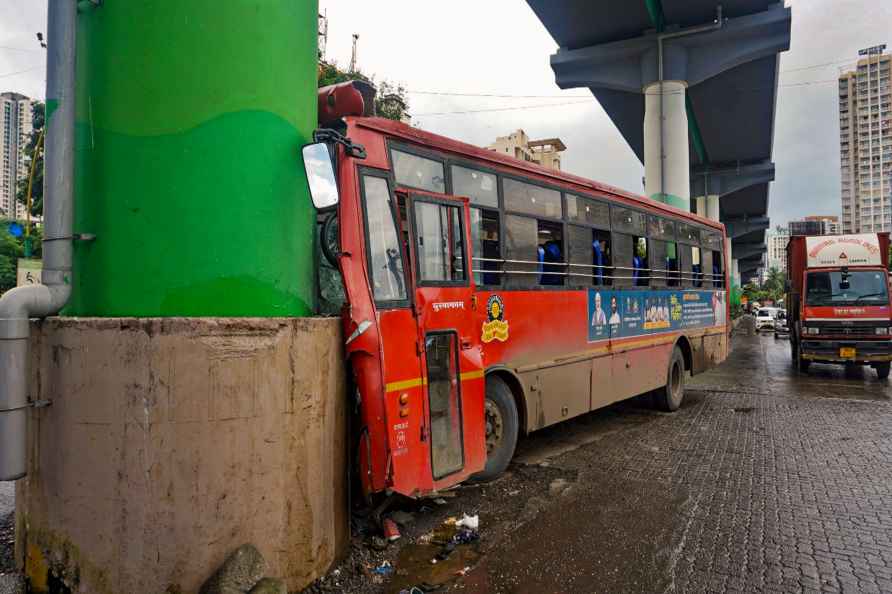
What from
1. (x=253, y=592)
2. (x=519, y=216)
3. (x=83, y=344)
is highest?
(x=519, y=216)

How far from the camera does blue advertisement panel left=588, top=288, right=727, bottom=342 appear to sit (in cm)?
770

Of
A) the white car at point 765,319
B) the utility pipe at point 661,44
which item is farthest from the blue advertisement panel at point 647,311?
the white car at point 765,319

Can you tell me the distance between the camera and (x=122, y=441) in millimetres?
3230

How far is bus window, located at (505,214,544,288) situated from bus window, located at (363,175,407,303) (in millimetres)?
1828

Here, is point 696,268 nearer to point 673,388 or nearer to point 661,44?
point 673,388

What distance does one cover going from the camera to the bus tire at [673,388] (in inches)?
384

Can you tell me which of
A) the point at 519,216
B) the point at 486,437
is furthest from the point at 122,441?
the point at 519,216

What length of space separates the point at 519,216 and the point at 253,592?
4437 millimetres

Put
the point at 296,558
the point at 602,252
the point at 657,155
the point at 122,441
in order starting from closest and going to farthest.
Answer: the point at 122,441 < the point at 296,558 < the point at 602,252 < the point at 657,155

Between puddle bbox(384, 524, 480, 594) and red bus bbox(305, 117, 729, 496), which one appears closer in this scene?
puddle bbox(384, 524, 480, 594)

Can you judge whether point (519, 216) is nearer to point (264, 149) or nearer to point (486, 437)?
point (486, 437)

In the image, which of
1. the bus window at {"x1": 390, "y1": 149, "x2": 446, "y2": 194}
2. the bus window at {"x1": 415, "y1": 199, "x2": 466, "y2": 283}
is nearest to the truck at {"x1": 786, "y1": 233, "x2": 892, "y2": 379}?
the bus window at {"x1": 415, "y1": 199, "x2": 466, "y2": 283}

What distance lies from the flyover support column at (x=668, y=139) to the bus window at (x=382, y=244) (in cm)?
1991

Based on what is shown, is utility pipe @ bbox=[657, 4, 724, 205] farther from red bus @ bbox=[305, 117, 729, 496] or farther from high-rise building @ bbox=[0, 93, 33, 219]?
high-rise building @ bbox=[0, 93, 33, 219]
